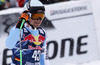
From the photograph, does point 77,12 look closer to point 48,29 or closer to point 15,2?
point 48,29

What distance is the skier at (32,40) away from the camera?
10.5 feet

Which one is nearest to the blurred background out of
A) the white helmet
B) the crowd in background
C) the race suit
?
the crowd in background

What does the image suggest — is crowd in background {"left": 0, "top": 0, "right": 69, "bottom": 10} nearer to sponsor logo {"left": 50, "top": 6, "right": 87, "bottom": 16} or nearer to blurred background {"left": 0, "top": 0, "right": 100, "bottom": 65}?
blurred background {"left": 0, "top": 0, "right": 100, "bottom": 65}

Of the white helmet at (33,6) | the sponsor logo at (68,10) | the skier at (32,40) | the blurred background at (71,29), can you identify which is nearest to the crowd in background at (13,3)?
the blurred background at (71,29)

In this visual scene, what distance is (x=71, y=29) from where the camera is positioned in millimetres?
6281

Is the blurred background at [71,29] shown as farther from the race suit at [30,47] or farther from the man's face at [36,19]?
the man's face at [36,19]

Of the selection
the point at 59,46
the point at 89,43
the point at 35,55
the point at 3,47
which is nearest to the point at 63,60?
the point at 59,46

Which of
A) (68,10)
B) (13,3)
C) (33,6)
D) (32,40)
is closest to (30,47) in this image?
(32,40)

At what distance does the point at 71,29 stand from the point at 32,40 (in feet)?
9.87

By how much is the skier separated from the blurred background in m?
2.46

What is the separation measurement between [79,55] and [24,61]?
325 cm

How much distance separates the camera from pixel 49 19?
5996 mm

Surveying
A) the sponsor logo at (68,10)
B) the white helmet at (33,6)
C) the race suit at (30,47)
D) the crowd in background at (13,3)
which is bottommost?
the race suit at (30,47)

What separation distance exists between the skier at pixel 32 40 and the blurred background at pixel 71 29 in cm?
246
